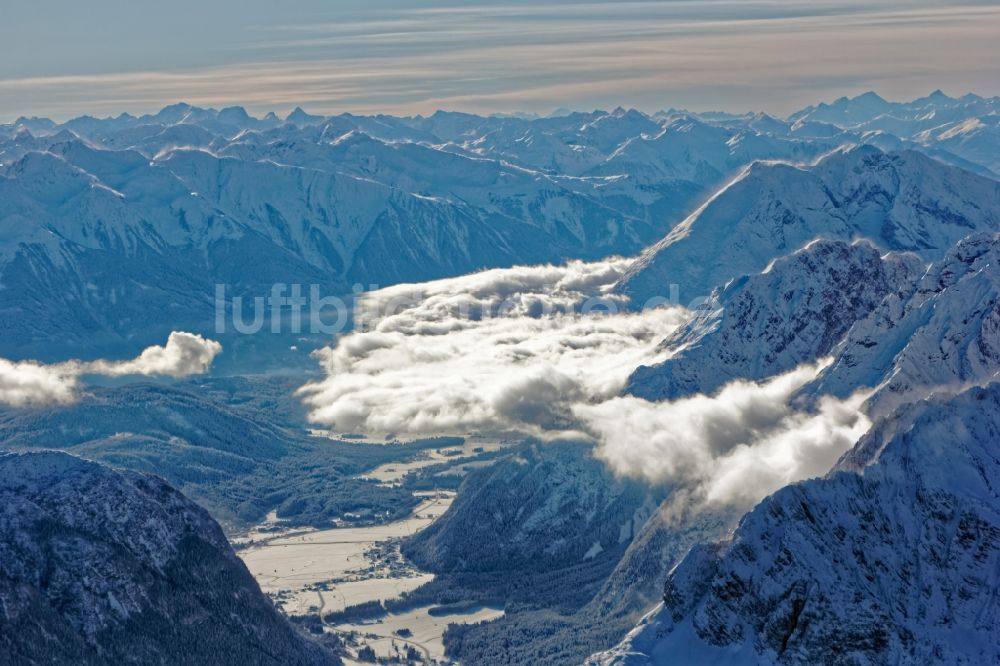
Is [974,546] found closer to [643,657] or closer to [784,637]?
[784,637]

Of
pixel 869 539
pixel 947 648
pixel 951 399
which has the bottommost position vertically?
pixel 947 648

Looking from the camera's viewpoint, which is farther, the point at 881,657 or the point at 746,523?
the point at 746,523

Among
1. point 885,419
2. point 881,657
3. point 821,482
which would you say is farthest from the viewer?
point 885,419

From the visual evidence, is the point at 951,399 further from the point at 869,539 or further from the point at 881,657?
the point at 881,657

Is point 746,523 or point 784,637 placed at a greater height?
point 746,523

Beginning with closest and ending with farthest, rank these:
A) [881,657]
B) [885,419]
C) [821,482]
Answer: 1. [881,657]
2. [821,482]
3. [885,419]

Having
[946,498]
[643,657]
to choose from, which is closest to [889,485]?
[946,498]
